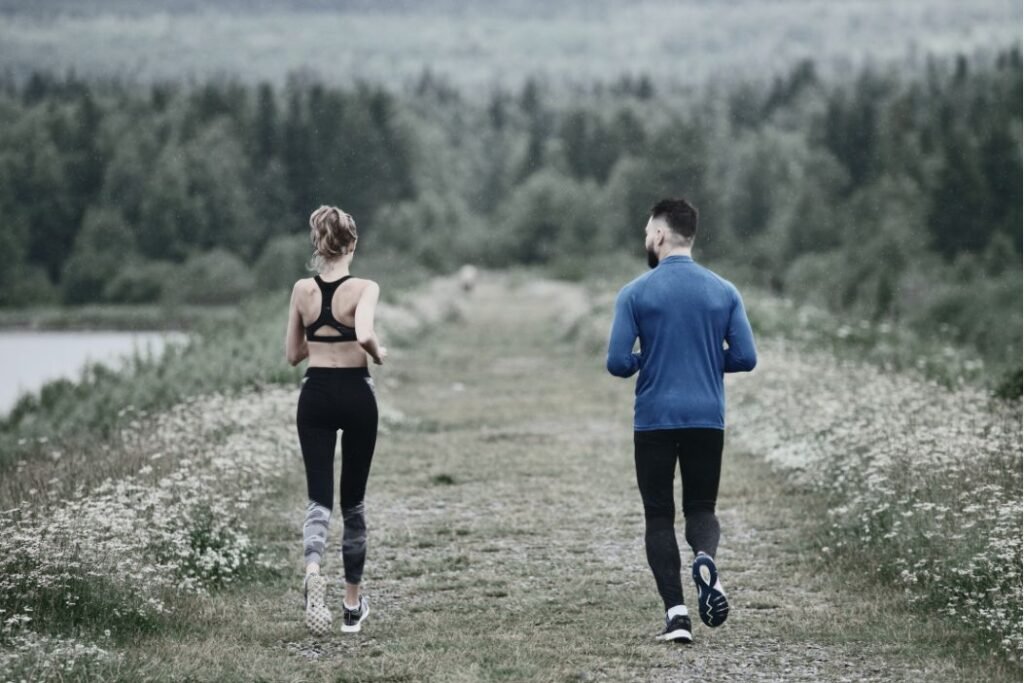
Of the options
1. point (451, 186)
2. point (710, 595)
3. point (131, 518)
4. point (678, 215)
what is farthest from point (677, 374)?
point (451, 186)

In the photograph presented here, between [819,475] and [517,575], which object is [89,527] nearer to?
[517,575]

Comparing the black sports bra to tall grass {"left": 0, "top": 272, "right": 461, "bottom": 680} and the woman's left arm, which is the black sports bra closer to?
the woman's left arm

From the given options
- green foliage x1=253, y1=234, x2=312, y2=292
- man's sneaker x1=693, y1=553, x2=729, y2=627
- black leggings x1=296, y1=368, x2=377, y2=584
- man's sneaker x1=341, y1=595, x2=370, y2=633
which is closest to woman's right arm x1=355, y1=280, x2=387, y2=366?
black leggings x1=296, y1=368, x2=377, y2=584

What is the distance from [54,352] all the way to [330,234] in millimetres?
41024

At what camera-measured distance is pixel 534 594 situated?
7859 mm

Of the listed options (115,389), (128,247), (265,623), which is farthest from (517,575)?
(128,247)

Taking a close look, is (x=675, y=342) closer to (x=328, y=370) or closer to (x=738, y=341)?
(x=738, y=341)

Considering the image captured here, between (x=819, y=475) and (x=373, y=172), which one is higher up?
(x=373, y=172)

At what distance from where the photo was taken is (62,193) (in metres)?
82.4

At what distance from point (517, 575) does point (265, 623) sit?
1912 millimetres

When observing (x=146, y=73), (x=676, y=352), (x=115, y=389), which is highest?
(x=146, y=73)

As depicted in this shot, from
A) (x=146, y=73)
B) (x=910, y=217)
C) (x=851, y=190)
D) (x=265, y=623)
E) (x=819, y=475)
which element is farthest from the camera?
(x=146, y=73)

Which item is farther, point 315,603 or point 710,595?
point 315,603

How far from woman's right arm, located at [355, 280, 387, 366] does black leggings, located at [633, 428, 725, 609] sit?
4.63 feet
